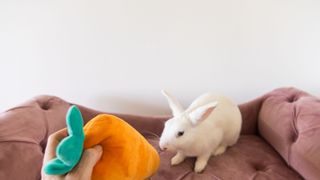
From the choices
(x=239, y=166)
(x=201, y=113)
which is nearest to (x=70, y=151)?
(x=201, y=113)

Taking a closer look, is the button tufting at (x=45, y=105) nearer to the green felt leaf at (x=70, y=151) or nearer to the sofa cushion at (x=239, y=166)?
the sofa cushion at (x=239, y=166)

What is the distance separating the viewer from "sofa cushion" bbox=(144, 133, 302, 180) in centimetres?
96

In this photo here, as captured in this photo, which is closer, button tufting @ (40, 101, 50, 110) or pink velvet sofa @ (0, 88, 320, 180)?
pink velvet sofa @ (0, 88, 320, 180)

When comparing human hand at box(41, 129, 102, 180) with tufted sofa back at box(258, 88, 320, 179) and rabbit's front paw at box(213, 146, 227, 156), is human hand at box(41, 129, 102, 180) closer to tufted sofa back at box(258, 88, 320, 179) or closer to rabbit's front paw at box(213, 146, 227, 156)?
rabbit's front paw at box(213, 146, 227, 156)

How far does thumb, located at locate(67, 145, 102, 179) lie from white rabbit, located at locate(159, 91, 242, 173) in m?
0.26

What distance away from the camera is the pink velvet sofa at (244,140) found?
0.90 metres

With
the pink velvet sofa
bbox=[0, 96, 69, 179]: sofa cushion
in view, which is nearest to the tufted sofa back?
the pink velvet sofa

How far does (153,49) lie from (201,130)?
44cm

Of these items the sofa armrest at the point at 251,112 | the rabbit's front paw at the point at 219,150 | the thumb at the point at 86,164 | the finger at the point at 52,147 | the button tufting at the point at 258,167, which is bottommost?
the button tufting at the point at 258,167

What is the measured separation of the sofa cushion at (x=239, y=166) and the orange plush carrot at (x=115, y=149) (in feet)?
0.63

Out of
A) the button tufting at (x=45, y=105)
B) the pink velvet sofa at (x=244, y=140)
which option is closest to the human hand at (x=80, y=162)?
the pink velvet sofa at (x=244, y=140)

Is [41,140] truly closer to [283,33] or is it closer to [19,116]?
[19,116]

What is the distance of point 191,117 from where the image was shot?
928 millimetres

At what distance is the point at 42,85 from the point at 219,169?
78cm
